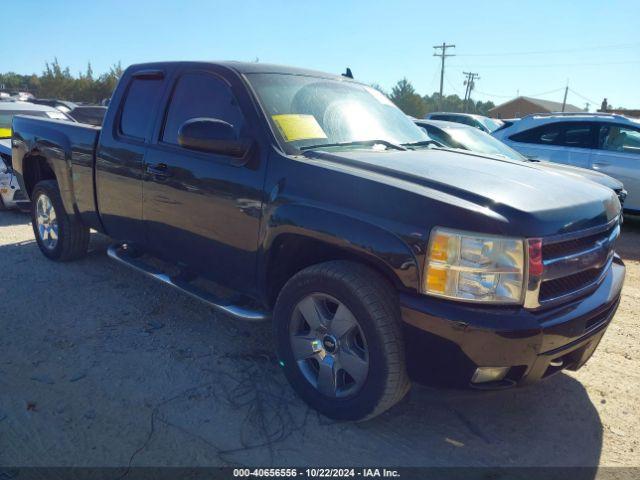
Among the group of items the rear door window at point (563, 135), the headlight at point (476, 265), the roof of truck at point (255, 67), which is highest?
the roof of truck at point (255, 67)

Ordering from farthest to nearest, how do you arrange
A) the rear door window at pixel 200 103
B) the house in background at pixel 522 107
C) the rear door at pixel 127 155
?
the house in background at pixel 522 107
the rear door at pixel 127 155
the rear door window at pixel 200 103

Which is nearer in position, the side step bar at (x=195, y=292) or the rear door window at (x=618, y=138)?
the side step bar at (x=195, y=292)

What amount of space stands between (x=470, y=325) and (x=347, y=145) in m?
1.50

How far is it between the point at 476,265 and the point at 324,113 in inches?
64.1

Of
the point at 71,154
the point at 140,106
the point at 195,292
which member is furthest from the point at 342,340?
the point at 71,154

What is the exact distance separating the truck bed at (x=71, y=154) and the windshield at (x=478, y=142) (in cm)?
473

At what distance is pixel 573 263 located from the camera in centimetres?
254

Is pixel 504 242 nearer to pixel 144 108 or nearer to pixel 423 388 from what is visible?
pixel 423 388

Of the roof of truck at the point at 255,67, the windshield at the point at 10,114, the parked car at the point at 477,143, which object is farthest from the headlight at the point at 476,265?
the windshield at the point at 10,114

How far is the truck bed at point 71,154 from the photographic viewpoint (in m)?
4.44

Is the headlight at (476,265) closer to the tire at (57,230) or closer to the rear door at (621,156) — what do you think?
the tire at (57,230)

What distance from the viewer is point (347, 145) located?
→ 3318mm

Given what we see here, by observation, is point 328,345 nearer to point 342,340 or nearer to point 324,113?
point 342,340

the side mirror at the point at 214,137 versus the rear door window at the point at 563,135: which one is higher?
the side mirror at the point at 214,137
